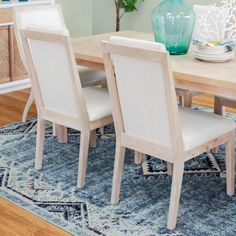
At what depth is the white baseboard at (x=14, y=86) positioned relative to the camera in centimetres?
460

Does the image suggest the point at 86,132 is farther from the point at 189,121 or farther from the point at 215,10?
the point at 215,10

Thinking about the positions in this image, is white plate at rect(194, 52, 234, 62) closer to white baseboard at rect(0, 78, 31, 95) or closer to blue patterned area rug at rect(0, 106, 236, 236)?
blue patterned area rug at rect(0, 106, 236, 236)

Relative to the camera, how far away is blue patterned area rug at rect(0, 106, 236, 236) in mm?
2396

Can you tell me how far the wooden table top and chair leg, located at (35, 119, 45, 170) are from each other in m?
0.44

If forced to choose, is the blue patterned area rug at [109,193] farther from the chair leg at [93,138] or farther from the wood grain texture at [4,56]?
the wood grain texture at [4,56]

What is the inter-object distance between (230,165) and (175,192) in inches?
18.5

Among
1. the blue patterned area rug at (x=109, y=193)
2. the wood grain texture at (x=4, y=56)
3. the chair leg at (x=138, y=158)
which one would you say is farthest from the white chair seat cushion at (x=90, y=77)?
the wood grain texture at (x=4, y=56)

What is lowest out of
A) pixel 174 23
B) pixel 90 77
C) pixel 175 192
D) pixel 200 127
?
pixel 175 192

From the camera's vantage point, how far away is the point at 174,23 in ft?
9.04

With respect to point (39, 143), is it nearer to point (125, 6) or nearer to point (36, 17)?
point (36, 17)

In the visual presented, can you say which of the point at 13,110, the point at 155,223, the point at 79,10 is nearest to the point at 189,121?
the point at 155,223

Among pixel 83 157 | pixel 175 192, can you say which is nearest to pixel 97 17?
pixel 83 157

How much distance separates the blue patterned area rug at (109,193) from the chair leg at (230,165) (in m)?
0.05

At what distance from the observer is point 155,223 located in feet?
7.92
